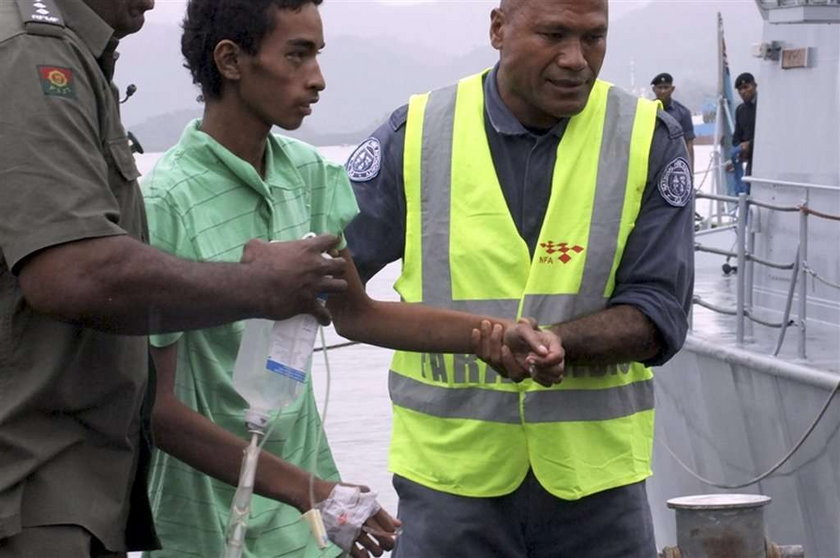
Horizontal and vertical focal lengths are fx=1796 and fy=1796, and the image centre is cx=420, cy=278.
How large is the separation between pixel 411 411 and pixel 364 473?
8.28 metres

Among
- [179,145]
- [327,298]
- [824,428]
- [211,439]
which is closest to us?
[211,439]

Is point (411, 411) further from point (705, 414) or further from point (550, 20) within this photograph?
point (705, 414)

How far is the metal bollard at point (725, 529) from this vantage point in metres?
6.87

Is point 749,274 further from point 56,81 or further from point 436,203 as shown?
point 56,81

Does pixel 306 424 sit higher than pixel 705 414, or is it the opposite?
pixel 306 424

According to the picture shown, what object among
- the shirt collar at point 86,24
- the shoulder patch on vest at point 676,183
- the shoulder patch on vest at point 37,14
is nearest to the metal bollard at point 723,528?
the shoulder patch on vest at point 676,183

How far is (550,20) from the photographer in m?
3.81

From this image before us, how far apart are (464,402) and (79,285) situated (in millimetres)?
1544

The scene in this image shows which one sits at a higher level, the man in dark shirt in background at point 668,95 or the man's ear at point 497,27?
the man's ear at point 497,27

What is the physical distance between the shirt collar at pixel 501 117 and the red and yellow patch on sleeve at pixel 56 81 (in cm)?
159

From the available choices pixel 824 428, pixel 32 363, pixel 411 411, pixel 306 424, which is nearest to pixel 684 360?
pixel 824 428

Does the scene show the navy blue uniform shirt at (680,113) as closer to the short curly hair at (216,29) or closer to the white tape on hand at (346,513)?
the short curly hair at (216,29)

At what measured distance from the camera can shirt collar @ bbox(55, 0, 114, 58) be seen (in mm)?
2568

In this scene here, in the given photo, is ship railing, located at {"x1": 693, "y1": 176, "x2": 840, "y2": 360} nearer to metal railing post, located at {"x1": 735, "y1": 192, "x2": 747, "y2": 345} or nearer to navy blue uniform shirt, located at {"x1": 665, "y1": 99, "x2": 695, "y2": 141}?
metal railing post, located at {"x1": 735, "y1": 192, "x2": 747, "y2": 345}
